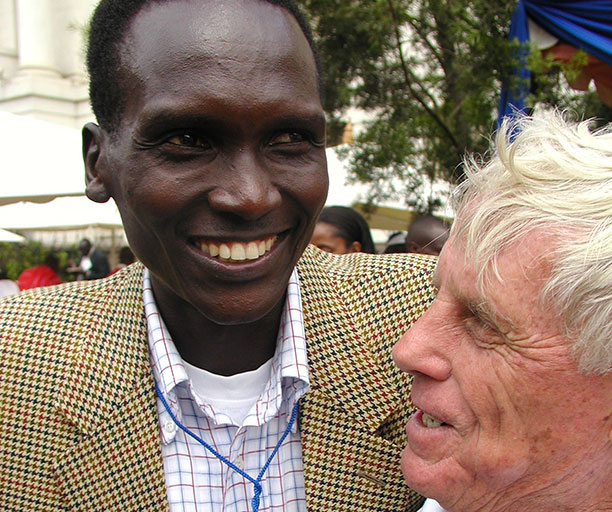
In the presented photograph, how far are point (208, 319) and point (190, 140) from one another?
0.44m

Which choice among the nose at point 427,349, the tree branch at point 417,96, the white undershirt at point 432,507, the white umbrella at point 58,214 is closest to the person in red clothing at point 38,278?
the white umbrella at point 58,214

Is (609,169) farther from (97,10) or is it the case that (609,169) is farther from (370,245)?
(370,245)

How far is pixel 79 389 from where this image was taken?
1.49 meters

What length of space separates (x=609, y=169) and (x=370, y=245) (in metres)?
4.53

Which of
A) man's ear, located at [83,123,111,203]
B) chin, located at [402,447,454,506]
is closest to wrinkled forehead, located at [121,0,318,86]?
man's ear, located at [83,123,111,203]

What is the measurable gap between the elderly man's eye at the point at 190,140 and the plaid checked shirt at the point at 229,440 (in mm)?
477

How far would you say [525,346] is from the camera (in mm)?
1150

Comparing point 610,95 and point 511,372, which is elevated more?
point 610,95

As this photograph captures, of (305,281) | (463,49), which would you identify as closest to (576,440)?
(305,281)

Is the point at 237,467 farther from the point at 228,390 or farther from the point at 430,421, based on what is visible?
the point at 430,421

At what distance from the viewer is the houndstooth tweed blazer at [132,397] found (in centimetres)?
147

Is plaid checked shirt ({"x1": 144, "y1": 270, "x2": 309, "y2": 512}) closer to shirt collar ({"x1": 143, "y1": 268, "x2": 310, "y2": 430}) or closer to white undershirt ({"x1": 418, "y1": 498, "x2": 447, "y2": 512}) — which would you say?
shirt collar ({"x1": 143, "y1": 268, "x2": 310, "y2": 430})

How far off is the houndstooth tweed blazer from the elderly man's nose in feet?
1.45

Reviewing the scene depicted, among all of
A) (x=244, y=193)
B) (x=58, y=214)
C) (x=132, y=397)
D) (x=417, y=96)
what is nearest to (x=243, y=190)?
(x=244, y=193)
